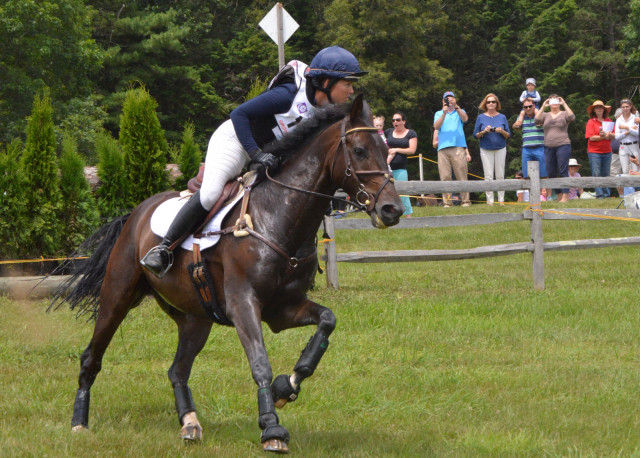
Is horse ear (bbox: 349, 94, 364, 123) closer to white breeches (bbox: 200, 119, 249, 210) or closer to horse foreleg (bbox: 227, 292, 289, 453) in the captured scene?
white breeches (bbox: 200, 119, 249, 210)

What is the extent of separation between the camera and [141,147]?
11.5 metres

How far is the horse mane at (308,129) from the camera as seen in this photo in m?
5.23

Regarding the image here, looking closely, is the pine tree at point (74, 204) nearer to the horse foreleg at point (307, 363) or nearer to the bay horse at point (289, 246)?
the bay horse at point (289, 246)

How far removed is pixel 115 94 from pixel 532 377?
3239 cm

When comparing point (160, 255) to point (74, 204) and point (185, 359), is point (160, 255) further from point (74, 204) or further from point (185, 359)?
point (74, 204)

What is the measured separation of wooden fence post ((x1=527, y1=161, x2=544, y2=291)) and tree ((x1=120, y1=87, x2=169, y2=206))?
5.21m

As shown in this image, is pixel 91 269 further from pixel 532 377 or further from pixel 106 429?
pixel 532 377

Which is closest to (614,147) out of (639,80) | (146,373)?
(146,373)

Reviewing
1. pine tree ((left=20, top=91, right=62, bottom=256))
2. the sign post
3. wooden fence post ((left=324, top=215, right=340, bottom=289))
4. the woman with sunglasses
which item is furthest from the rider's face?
the woman with sunglasses

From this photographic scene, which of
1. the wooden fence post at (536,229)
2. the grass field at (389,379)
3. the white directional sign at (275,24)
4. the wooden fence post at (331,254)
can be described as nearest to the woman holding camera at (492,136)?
the wooden fence post at (536,229)

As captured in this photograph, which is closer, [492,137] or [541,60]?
[492,137]

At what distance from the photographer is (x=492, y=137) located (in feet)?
56.5

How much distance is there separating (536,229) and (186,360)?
23.1 ft

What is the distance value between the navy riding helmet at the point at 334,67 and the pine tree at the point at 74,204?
23.1 feet
